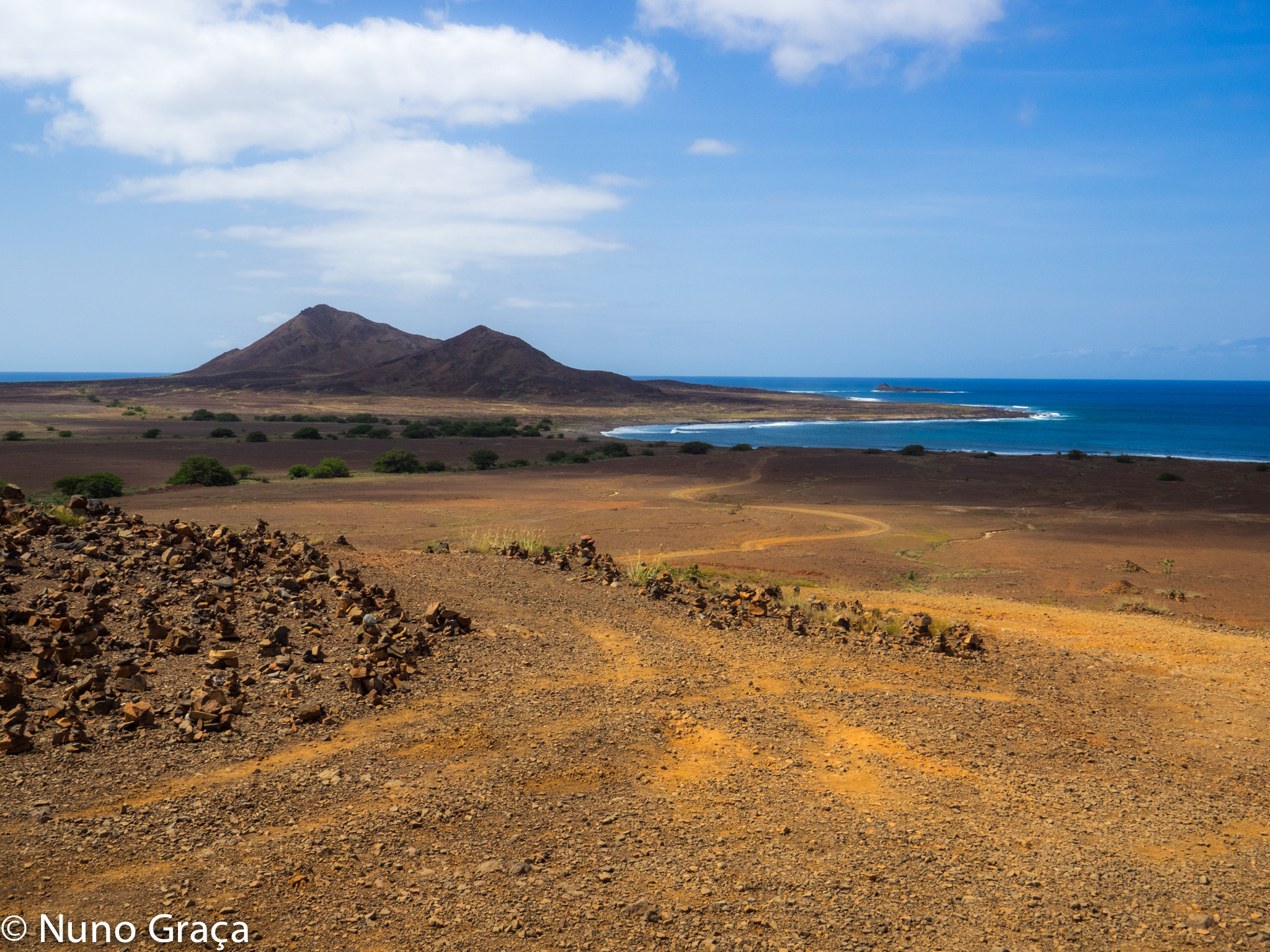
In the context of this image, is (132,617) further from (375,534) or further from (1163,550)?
(1163,550)

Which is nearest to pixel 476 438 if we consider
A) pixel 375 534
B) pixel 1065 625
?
pixel 375 534

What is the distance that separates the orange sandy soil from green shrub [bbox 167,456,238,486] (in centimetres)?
1973

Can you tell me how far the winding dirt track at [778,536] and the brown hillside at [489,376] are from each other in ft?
233

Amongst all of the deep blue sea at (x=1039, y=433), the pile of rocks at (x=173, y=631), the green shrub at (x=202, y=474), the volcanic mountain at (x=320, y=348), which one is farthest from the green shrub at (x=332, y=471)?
the volcanic mountain at (x=320, y=348)

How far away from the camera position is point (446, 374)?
115m

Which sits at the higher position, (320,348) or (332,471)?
(320,348)

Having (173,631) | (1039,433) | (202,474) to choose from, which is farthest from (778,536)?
(1039,433)

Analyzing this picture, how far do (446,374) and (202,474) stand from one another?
88787 millimetres

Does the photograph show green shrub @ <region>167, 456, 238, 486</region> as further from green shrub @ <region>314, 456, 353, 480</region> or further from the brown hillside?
the brown hillside

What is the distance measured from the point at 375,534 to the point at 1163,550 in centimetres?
1897

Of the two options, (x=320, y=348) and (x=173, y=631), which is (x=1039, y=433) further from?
(x=320, y=348)

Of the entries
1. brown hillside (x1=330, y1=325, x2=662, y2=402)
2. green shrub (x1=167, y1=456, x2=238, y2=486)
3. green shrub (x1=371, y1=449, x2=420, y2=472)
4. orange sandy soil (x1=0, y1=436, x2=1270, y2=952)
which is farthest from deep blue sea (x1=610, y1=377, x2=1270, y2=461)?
orange sandy soil (x1=0, y1=436, x2=1270, y2=952)

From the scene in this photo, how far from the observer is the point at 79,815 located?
15.4 feet

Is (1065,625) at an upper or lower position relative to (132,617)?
lower
